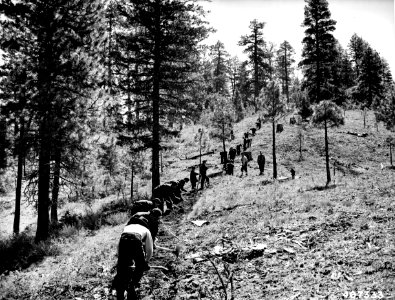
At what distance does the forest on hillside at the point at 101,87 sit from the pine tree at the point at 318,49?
0.30 ft

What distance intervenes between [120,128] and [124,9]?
7017mm

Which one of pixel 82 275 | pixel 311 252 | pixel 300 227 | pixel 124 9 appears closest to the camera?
→ pixel 311 252

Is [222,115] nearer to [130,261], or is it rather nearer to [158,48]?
[158,48]

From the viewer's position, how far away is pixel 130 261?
534 cm

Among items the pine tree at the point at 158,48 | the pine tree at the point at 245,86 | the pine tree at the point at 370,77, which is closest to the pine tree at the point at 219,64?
the pine tree at the point at 245,86

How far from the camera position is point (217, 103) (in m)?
32.1

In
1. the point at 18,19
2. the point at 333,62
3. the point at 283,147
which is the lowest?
the point at 283,147

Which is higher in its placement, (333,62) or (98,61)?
(333,62)

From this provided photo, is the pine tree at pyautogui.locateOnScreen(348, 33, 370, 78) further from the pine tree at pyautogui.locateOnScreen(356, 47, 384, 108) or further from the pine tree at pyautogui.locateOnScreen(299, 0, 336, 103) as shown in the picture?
the pine tree at pyautogui.locateOnScreen(299, 0, 336, 103)

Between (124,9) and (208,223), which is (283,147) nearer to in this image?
(124,9)

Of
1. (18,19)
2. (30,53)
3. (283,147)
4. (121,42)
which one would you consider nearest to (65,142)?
(30,53)

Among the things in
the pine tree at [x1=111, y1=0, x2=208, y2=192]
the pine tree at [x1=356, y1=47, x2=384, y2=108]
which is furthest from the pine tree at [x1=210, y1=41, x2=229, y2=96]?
the pine tree at [x1=111, y1=0, x2=208, y2=192]

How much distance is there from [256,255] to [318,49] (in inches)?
958

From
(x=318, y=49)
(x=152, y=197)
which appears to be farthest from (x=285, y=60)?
(x=152, y=197)
